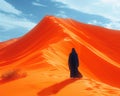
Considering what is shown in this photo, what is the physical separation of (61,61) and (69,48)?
18.6 feet

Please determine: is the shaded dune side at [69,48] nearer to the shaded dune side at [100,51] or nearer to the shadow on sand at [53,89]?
the shaded dune side at [100,51]

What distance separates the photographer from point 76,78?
19.3 m

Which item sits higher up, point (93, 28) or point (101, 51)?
point (93, 28)

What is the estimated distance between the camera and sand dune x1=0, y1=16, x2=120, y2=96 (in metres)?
17.4

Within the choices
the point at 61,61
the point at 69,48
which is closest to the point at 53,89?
the point at 61,61

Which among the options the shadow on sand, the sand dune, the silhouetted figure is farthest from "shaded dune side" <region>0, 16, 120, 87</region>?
the shadow on sand

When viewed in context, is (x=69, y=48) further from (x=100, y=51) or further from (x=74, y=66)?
(x=74, y=66)

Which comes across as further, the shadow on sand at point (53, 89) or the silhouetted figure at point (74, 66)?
the silhouetted figure at point (74, 66)

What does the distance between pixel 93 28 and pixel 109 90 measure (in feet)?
105

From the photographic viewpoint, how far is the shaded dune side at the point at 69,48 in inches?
1210

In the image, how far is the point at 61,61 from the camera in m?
28.8

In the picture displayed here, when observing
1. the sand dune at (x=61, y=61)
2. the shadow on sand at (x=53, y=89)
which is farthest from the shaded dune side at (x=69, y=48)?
the shadow on sand at (x=53, y=89)

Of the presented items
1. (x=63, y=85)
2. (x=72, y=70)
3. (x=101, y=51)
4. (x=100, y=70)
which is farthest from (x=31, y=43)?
(x=63, y=85)

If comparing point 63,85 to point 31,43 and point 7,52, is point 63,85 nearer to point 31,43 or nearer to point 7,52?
point 31,43
